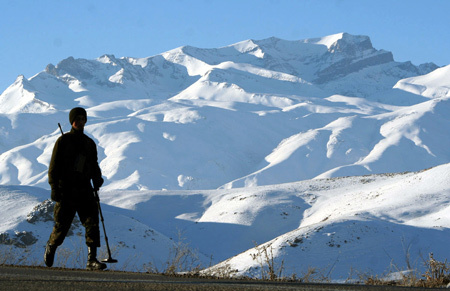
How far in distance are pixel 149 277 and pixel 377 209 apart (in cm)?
3933

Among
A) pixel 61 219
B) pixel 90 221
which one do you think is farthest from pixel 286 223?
pixel 61 219

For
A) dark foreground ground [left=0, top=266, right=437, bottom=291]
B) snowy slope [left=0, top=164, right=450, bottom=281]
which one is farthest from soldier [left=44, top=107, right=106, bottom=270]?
snowy slope [left=0, top=164, right=450, bottom=281]

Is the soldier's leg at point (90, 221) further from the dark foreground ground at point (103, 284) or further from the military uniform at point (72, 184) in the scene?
the dark foreground ground at point (103, 284)

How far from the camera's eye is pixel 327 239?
28516 millimetres

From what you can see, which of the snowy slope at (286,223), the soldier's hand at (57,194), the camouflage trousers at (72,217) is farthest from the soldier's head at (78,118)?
the snowy slope at (286,223)

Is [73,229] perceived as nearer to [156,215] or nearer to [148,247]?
[148,247]

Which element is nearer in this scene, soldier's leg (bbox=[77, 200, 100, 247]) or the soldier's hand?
the soldier's hand

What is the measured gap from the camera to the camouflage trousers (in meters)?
8.59

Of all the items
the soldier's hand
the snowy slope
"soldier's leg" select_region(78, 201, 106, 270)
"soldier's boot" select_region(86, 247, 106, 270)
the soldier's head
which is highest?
the soldier's head

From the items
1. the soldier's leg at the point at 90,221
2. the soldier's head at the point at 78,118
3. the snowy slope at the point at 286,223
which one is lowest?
the snowy slope at the point at 286,223

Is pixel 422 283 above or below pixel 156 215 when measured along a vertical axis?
above

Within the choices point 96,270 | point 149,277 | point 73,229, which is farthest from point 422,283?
point 73,229

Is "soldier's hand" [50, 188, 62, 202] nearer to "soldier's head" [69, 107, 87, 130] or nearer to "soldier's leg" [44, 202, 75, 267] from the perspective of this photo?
"soldier's leg" [44, 202, 75, 267]

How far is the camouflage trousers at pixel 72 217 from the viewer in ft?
28.2
